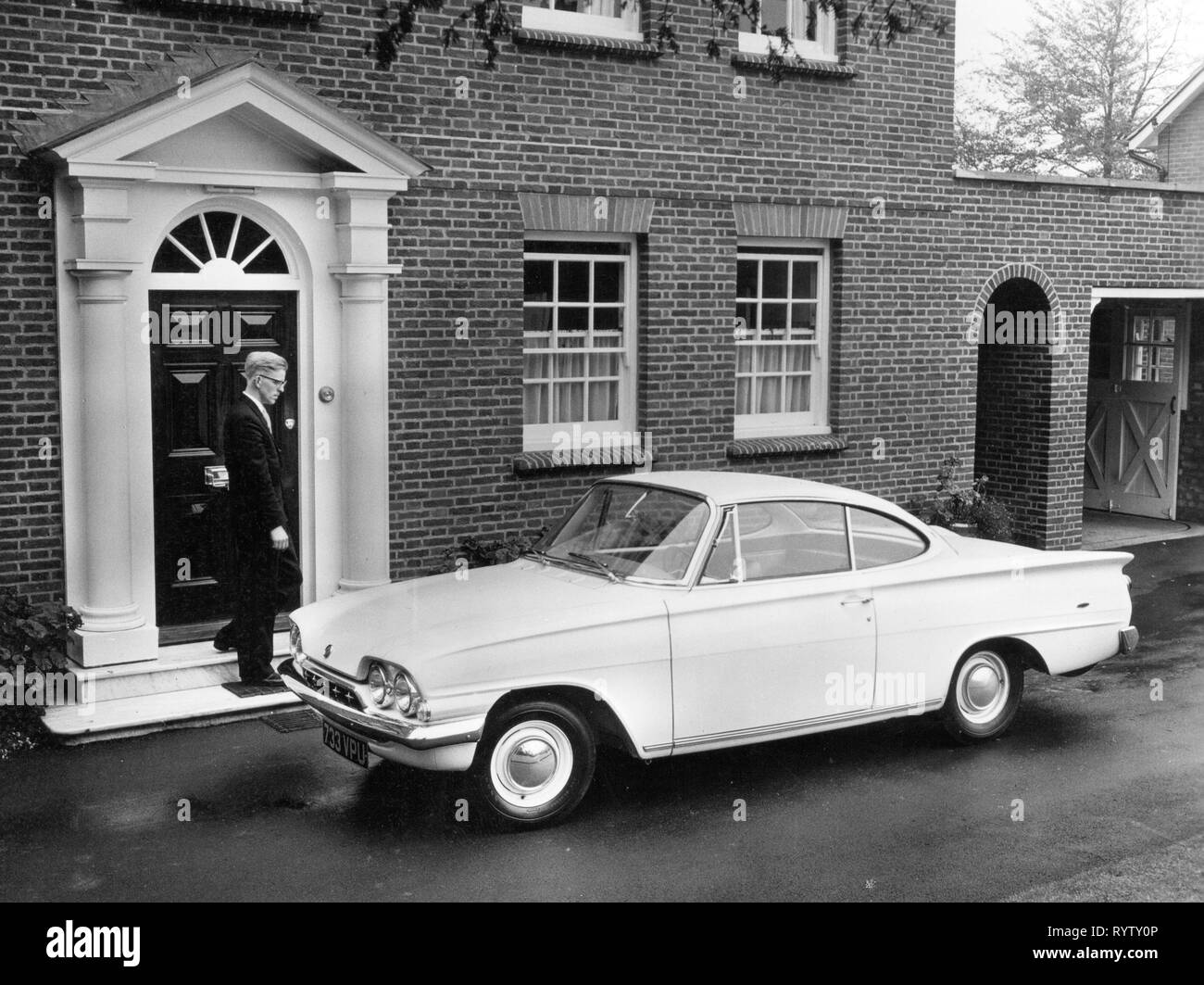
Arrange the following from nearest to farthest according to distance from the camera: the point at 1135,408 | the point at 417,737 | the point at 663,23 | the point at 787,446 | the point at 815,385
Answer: the point at 417,737 < the point at 663,23 < the point at 787,446 < the point at 815,385 < the point at 1135,408

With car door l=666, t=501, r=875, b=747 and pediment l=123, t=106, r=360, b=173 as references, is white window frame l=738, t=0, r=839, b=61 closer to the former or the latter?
pediment l=123, t=106, r=360, b=173

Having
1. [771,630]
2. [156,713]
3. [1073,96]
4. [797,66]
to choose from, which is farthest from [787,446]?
[1073,96]

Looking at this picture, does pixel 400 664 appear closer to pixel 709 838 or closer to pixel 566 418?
pixel 709 838

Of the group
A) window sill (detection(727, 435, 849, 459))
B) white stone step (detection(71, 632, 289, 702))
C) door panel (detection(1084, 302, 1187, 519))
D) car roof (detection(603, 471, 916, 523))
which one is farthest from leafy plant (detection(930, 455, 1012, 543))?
white stone step (detection(71, 632, 289, 702))

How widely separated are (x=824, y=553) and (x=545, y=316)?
4646 mm

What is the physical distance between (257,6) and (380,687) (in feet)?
17.5

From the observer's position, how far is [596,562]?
7672 mm

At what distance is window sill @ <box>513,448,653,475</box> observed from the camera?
37.9ft

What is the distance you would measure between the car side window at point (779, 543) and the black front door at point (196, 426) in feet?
11.4

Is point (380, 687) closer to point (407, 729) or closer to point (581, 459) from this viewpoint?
point (407, 729)

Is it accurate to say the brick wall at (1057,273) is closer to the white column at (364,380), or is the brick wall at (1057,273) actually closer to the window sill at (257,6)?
the white column at (364,380)

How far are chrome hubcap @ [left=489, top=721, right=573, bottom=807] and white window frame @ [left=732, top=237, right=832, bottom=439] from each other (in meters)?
6.47

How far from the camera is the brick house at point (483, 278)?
371 inches

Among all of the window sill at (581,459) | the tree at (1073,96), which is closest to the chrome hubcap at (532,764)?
the window sill at (581,459)
